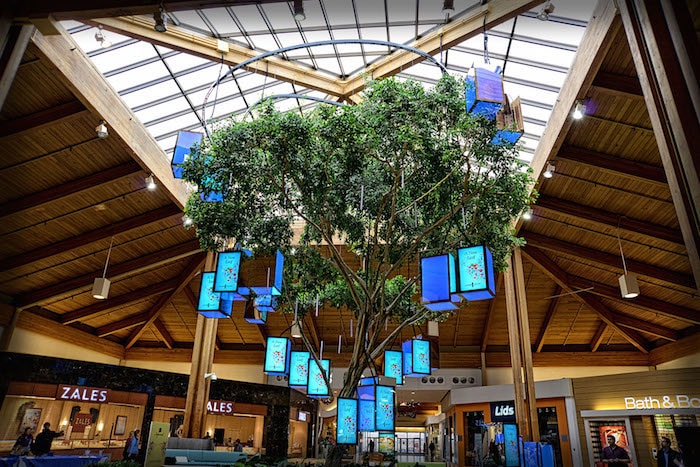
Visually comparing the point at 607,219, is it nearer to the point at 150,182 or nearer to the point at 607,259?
the point at 607,259

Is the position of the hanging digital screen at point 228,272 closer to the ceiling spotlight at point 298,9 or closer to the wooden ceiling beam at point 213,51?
the ceiling spotlight at point 298,9

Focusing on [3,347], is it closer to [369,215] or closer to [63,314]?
[63,314]

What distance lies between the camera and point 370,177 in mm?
8195

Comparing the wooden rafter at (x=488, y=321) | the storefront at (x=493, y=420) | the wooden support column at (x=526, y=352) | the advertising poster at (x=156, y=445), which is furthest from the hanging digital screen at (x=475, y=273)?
the wooden rafter at (x=488, y=321)

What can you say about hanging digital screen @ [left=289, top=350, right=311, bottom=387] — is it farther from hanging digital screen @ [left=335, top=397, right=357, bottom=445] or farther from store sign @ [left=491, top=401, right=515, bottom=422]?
store sign @ [left=491, top=401, right=515, bottom=422]

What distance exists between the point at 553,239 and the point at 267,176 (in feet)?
32.5

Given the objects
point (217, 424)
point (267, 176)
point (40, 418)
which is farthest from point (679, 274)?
point (40, 418)

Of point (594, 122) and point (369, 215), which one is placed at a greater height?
point (594, 122)

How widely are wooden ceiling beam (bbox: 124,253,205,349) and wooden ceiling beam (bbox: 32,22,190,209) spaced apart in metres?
5.75

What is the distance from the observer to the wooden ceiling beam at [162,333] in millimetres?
20677

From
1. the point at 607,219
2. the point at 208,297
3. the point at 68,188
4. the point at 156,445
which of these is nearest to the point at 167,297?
the point at 68,188

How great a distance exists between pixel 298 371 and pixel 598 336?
15.1 meters

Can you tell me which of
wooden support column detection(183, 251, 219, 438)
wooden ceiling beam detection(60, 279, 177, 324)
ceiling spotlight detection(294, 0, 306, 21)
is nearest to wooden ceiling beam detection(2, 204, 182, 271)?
wooden support column detection(183, 251, 219, 438)

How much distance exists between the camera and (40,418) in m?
13.1
